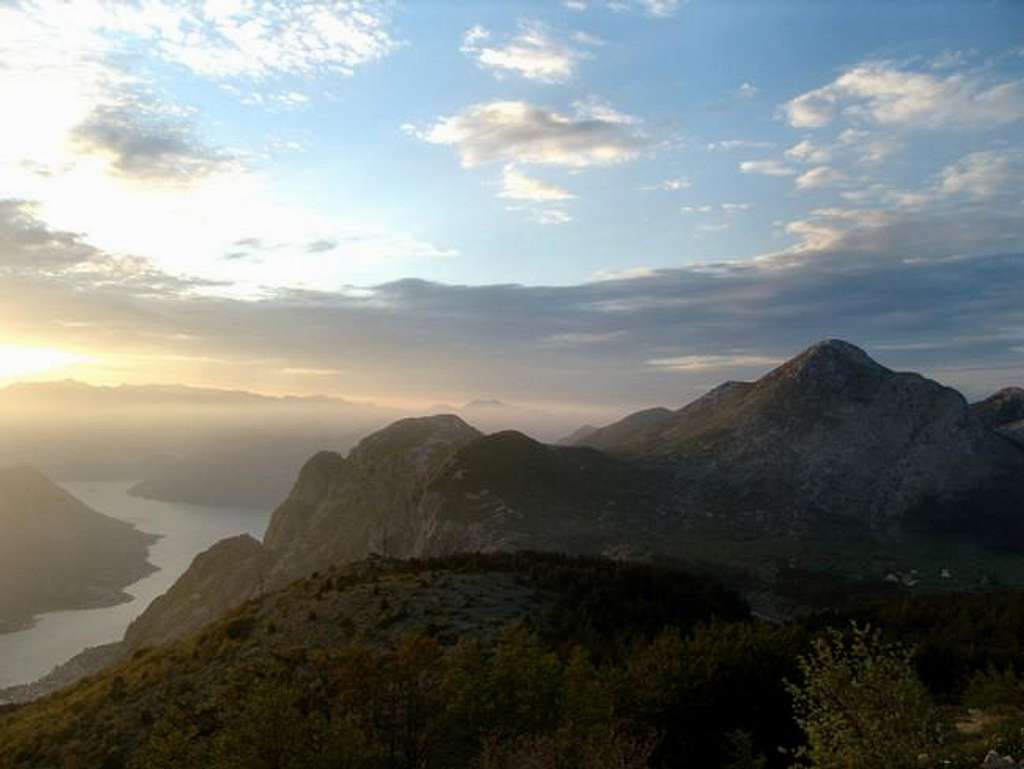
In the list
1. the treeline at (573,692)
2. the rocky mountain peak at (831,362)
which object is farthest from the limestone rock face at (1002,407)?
the treeline at (573,692)

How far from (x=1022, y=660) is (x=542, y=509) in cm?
7095

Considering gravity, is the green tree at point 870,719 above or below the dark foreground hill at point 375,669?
above

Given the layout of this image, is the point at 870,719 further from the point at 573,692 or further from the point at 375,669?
the point at 375,669

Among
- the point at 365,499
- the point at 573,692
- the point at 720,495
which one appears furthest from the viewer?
the point at 365,499

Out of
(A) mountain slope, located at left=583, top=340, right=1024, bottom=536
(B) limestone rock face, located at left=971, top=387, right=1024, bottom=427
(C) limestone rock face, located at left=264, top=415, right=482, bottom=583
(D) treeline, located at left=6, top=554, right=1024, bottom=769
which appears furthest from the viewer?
(B) limestone rock face, located at left=971, top=387, right=1024, bottom=427

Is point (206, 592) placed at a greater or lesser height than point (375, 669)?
lesser

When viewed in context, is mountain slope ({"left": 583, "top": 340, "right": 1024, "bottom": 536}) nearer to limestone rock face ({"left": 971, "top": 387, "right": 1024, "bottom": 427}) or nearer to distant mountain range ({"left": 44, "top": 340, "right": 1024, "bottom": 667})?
distant mountain range ({"left": 44, "top": 340, "right": 1024, "bottom": 667})

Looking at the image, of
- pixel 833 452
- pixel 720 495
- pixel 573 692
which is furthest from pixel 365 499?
pixel 573 692

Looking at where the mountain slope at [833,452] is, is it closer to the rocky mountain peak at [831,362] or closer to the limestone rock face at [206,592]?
the rocky mountain peak at [831,362]

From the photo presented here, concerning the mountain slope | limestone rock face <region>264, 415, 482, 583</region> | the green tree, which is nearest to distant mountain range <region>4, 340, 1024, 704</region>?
the mountain slope

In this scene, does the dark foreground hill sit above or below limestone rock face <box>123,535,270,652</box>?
above

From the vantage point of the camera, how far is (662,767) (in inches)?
879

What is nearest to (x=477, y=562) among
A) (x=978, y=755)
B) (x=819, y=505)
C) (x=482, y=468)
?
(x=978, y=755)

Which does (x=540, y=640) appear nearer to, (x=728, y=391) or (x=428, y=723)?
(x=428, y=723)
